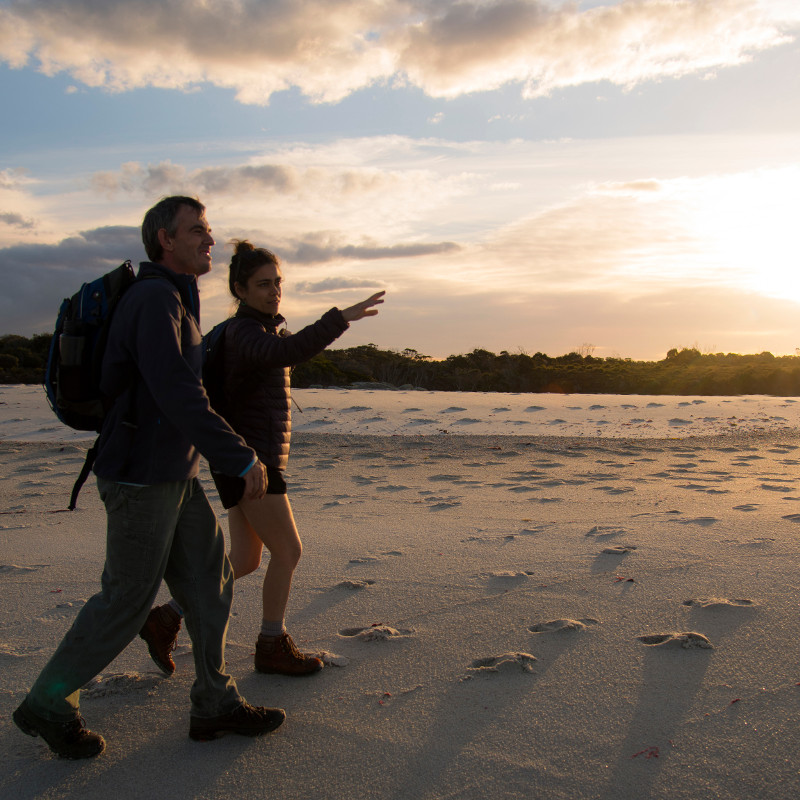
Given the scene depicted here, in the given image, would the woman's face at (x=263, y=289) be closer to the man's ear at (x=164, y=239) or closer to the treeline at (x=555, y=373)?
the man's ear at (x=164, y=239)

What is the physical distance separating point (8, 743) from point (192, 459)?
43.9 inches

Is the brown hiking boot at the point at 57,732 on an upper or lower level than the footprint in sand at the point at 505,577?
lower

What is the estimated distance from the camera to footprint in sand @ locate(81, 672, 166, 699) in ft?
9.12

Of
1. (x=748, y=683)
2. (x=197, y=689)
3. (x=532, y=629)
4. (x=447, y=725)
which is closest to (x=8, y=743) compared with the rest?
(x=197, y=689)

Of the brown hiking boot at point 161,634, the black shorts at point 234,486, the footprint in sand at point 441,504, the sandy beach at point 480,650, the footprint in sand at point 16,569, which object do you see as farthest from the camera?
the footprint in sand at point 441,504

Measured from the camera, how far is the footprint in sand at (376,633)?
3.21 metres

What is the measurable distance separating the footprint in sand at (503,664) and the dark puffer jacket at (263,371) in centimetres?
112

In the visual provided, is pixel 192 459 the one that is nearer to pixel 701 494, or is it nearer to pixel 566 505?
pixel 566 505

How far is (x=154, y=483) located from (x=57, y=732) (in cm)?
83

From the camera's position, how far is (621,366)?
83.0 ft

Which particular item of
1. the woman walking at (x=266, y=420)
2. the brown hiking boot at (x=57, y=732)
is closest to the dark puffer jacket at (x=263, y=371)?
the woman walking at (x=266, y=420)

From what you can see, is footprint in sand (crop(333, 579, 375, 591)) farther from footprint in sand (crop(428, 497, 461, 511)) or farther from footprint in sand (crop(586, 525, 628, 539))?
footprint in sand (crop(428, 497, 461, 511))

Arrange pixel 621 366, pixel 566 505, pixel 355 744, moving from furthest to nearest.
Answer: pixel 621 366, pixel 566 505, pixel 355 744

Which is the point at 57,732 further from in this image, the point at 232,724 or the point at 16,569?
the point at 16,569
